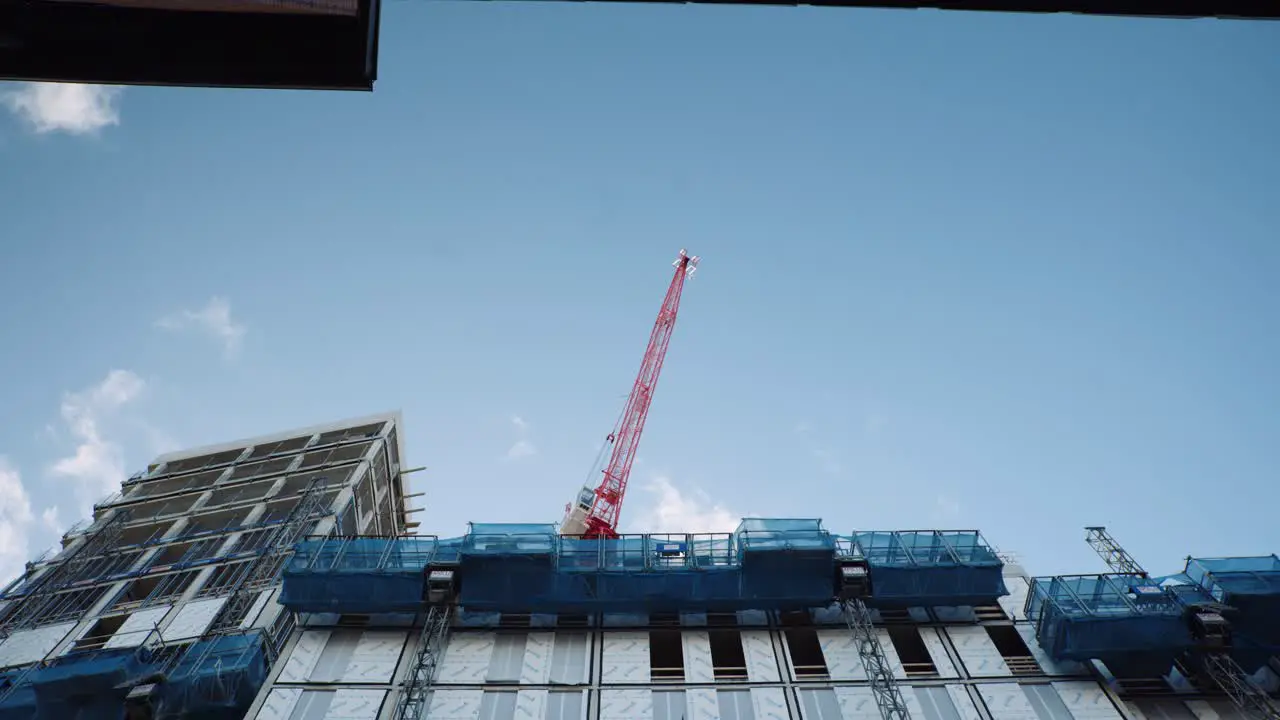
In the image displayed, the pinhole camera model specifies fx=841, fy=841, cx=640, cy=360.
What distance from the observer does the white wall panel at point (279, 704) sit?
2819 centimetres

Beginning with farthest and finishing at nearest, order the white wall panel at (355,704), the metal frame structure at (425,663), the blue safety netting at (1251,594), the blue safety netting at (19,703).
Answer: the blue safety netting at (19,703)
the blue safety netting at (1251,594)
the white wall panel at (355,704)
the metal frame structure at (425,663)

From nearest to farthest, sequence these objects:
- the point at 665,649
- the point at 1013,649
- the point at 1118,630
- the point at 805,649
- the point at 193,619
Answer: the point at 1118,630
the point at 1013,649
the point at 805,649
the point at 665,649
the point at 193,619

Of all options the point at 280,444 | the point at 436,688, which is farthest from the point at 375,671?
the point at 280,444

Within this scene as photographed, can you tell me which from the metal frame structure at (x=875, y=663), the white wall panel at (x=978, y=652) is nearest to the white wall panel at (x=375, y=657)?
the metal frame structure at (x=875, y=663)

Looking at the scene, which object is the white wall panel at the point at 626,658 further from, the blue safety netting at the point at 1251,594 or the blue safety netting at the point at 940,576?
the blue safety netting at the point at 1251,594

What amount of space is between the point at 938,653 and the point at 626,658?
11.5 metres

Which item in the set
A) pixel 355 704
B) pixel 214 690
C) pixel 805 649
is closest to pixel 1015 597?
pixel 805 649

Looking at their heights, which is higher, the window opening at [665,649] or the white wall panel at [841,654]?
the window opening at [665,649]

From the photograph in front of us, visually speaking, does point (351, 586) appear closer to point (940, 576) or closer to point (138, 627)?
point (138, 627)

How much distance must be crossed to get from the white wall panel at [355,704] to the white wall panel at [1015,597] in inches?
942

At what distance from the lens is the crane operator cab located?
6593 centimetres

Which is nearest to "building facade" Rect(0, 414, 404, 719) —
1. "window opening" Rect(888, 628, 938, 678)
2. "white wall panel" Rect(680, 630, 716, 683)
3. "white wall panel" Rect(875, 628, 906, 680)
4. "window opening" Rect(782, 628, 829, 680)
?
"white wall panel" Rect(680, 630, 716, 683)

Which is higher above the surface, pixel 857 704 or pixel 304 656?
pixel 304 656

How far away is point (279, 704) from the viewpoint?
1129 inches
